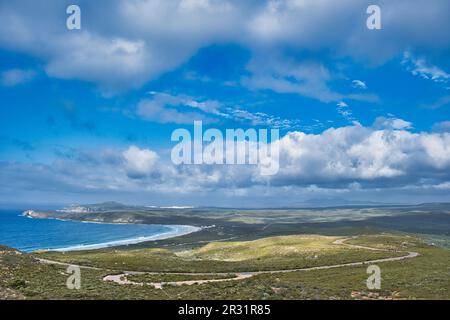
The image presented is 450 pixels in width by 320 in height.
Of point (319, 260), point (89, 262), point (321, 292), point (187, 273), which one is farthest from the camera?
point (319, 260)

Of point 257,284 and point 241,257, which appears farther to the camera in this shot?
point 241,257

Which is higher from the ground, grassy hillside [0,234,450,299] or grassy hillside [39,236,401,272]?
grassy hillside [0,234,450,299]

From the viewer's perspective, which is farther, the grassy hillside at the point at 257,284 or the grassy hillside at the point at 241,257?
the grassy hillside at the point at 241,257

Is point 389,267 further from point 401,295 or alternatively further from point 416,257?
point 401,295

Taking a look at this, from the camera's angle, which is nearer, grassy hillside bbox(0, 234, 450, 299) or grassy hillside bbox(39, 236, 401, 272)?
grassy hillside bbox(0, 234, 450, 299)

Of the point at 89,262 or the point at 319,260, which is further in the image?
the point at 319,260

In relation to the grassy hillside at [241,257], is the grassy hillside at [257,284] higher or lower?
higher

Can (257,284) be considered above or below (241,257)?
above
